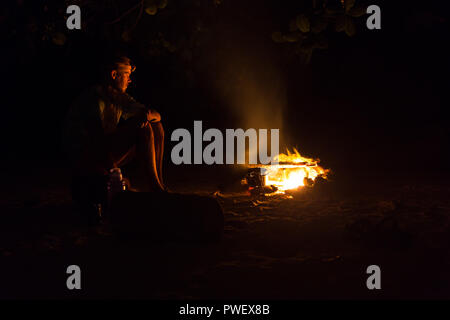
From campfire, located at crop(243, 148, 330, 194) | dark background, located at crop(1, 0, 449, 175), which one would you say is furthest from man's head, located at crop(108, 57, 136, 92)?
campfire, located at crop(243, 148, 330, 194)

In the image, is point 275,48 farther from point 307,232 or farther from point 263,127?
point 307,232

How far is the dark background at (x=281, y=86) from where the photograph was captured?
32.5ft

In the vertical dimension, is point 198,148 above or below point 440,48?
below

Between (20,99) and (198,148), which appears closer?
(198,148)

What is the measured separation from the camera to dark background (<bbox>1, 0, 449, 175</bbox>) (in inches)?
390

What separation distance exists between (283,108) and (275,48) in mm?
2886

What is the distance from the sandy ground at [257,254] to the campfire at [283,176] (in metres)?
0.76

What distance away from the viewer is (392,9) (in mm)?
10992

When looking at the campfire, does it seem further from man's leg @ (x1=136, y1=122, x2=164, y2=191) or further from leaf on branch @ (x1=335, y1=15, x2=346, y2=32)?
leaf on branch @ (x1=335, y1=15, x2=346, y2=32)

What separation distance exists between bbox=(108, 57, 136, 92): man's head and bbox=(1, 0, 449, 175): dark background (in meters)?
2.60

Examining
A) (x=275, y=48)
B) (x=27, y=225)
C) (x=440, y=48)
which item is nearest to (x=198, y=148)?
(x=275, y=48)

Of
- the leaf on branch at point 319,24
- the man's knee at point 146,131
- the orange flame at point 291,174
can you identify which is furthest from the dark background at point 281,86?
the leaf on branch at point 319,24

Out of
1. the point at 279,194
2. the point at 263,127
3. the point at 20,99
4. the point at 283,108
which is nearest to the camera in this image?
the point at 279,194

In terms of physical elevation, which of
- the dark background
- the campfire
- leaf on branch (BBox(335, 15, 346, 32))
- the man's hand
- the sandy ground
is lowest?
the sandy ground
